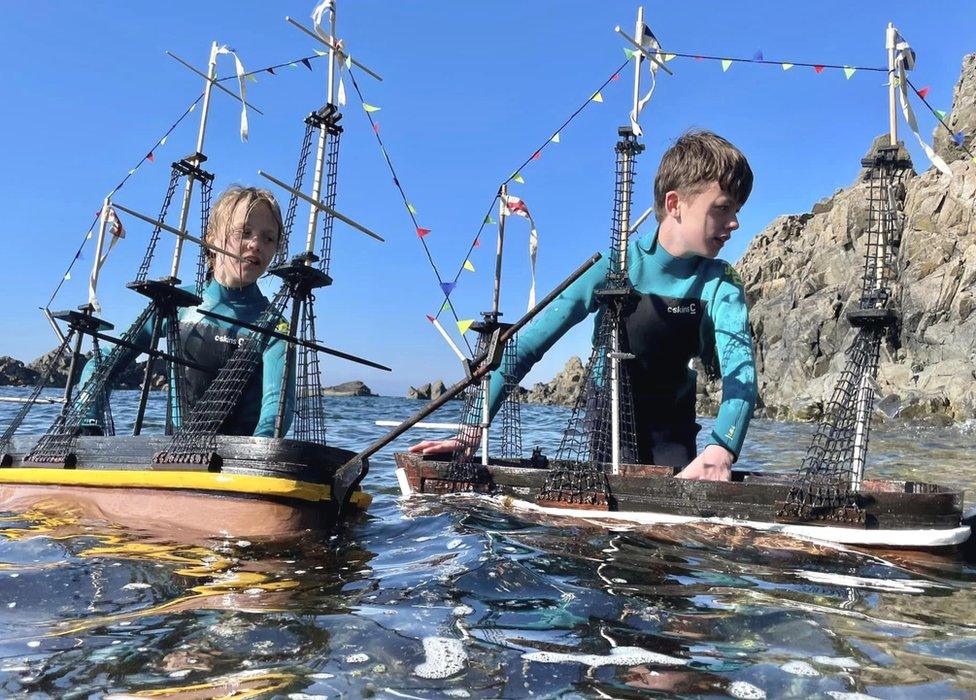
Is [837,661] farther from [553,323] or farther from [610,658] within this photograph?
[553,323]

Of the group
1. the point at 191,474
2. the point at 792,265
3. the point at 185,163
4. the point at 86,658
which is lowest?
the point at 86,658

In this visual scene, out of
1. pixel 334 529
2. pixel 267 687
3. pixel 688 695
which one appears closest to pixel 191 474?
pixel 334 529

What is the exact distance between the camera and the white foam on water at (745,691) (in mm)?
2355

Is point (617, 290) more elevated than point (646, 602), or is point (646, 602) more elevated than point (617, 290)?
point (617, 290)

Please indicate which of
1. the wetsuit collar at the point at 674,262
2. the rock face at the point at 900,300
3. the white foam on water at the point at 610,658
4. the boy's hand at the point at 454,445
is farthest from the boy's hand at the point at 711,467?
the rock face at the point at 900,300

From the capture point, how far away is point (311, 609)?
3.19 metres

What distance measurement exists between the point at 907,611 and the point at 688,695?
5.81 feet

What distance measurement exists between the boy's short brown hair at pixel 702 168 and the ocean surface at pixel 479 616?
111 inches

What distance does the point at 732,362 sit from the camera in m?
5.88

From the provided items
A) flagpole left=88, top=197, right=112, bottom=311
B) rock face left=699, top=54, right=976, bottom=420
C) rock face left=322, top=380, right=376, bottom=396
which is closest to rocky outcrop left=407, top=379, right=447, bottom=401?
rock face left=322, top=380, right=376, bottom=396

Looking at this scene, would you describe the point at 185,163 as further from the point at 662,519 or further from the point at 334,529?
the point at 662,519

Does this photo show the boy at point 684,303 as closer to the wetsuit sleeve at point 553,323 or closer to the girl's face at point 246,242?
the wetsuit sleeve at point 553,323

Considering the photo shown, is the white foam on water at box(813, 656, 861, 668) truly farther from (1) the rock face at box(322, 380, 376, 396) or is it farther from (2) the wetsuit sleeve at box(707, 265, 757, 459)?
(1) the rock face at box(322, 380, 376, 396)

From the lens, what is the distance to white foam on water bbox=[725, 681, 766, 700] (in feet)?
7.73
